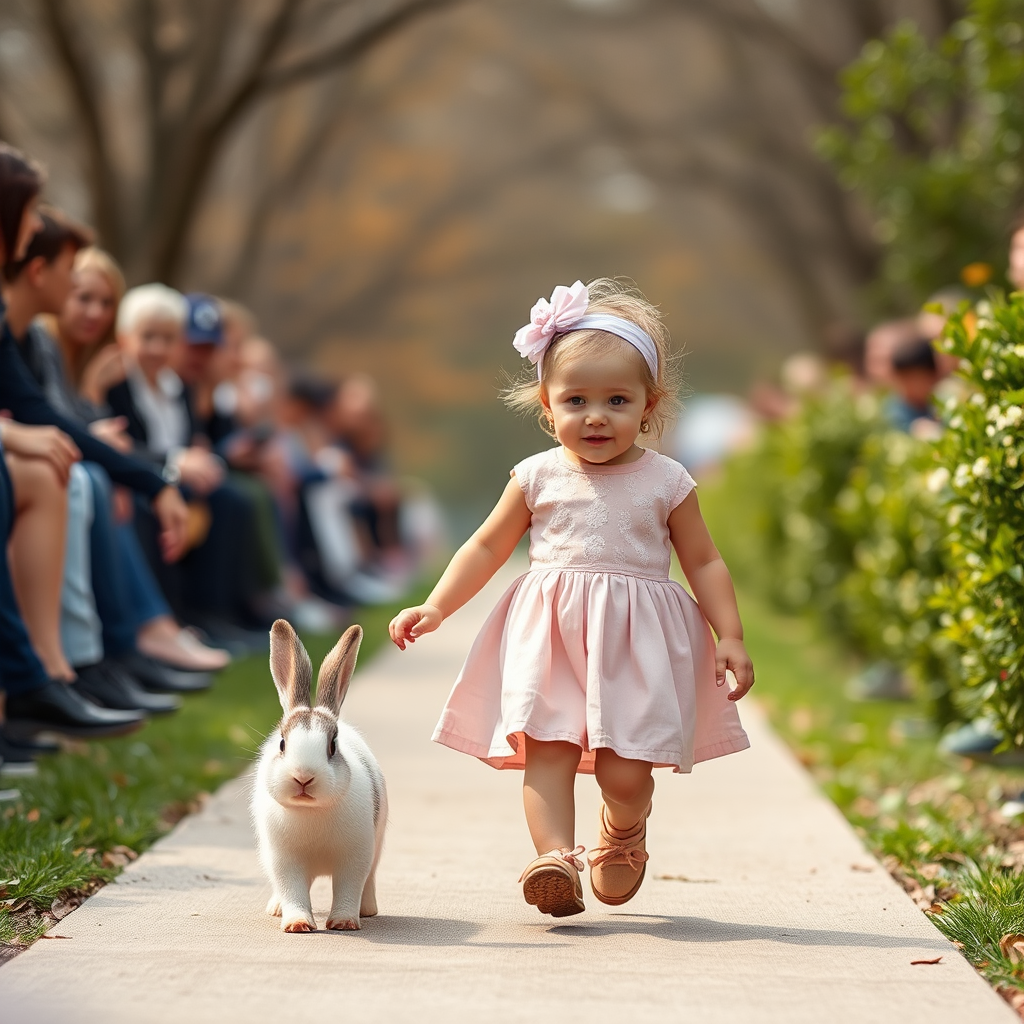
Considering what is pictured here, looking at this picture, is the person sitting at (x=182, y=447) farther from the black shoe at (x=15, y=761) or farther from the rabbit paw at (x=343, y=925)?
the rabbit paw at (x=343, y=925)

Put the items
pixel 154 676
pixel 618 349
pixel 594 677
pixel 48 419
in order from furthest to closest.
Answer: pixel 154 676
pixel 48 419
pixel 618 349
pixel 594 677

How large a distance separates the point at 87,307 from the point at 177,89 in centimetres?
756

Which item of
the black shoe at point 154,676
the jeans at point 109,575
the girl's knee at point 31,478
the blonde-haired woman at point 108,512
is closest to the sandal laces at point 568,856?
the girl's knee at point 31,478

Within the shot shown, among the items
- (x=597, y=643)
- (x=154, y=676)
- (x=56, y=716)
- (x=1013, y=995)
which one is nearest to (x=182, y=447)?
(x=154, y=676)

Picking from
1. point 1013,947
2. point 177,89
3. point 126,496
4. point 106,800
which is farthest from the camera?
point 177,89

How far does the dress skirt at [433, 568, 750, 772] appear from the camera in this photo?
3.98 m

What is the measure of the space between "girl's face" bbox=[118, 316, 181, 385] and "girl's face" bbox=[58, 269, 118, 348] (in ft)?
2.40

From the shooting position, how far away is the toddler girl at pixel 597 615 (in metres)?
4.00

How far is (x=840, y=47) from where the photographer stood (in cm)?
1725

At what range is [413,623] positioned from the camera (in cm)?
406

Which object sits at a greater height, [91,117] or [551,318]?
[91,117]

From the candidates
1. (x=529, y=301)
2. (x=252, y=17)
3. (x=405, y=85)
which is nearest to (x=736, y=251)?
(x=529, y=301)

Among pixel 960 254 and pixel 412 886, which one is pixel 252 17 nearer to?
pixel 960 254

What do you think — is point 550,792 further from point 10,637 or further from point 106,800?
point 10,637
